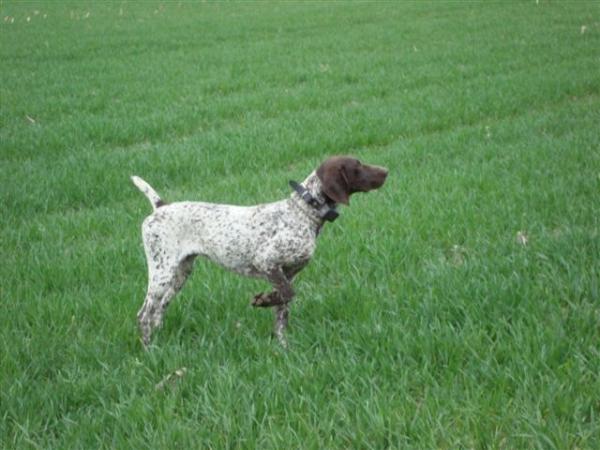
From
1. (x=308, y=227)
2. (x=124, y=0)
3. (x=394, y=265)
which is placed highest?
(x=124, y=0)

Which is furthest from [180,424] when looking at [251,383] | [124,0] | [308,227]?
[124,0]

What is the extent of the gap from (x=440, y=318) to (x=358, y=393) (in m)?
0.90

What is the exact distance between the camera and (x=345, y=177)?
3672 millimetres

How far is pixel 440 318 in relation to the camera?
3893 millimetres

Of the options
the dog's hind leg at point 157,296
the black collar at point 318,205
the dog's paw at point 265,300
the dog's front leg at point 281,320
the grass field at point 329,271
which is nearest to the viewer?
the grass field at point 329,271

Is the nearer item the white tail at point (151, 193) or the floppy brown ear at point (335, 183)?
the floppy brown ear at point (335, 183)

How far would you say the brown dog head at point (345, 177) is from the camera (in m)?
3.65

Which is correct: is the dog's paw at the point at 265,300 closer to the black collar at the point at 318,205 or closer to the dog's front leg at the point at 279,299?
the dog's front leg at the point at 279,299

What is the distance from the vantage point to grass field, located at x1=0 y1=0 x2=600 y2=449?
3.06 m

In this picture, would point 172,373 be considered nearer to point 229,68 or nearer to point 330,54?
point 229,68

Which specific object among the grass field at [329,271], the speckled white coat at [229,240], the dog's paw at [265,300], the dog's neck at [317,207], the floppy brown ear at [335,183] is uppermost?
the floppy brown ear at [335,183]

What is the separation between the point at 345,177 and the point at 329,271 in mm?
1496

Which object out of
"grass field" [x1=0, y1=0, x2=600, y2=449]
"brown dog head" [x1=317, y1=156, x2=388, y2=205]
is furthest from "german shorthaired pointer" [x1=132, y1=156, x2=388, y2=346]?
"grass field" [x1=0, y1=0, x2=600, y2=449]

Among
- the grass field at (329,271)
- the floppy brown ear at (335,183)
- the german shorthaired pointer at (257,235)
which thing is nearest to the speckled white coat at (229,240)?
the german shorthaired pointer at (257,235)
